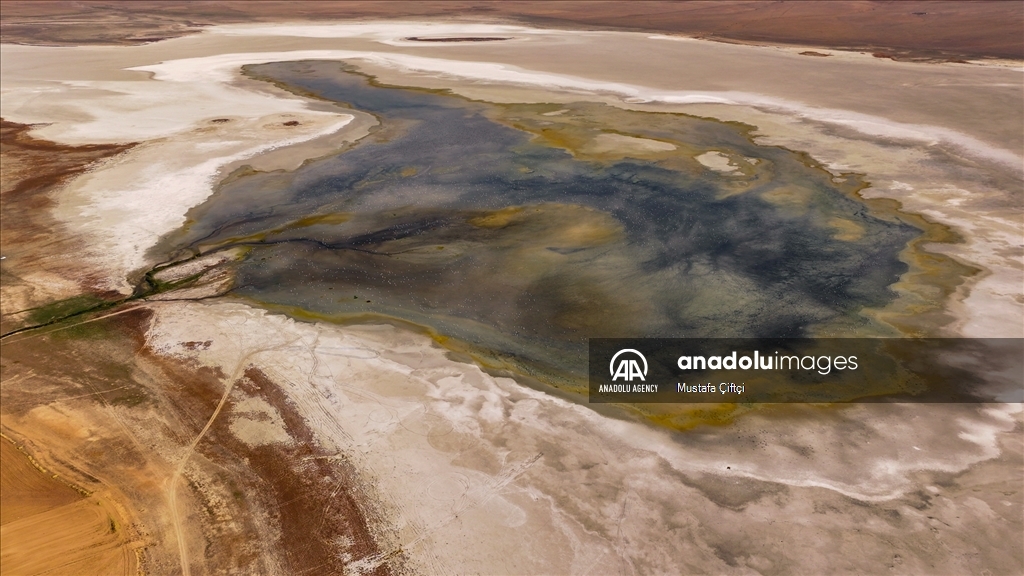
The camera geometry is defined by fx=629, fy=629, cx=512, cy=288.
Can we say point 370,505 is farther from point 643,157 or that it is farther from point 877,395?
point 643,157

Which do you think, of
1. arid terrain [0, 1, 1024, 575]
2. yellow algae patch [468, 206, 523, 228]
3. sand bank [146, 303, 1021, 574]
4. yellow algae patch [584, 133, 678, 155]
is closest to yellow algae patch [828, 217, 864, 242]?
arid terrain [0, 1, 1024, 575]

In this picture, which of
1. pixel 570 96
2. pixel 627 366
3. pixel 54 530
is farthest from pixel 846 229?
pixel 54 530

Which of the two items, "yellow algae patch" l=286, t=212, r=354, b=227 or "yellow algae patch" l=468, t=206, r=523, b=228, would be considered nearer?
"yellow algae patch" l=468, t=206, r=523, b=228

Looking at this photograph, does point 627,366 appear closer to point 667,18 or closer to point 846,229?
point 846,229

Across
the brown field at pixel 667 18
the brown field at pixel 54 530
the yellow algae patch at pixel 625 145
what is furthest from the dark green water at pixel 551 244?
the brown field at pixel 667 18

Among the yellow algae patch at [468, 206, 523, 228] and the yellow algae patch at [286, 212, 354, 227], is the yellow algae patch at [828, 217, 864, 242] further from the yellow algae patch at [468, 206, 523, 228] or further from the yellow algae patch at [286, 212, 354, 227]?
the yellow algae patch at [286, 212, 354, 227]

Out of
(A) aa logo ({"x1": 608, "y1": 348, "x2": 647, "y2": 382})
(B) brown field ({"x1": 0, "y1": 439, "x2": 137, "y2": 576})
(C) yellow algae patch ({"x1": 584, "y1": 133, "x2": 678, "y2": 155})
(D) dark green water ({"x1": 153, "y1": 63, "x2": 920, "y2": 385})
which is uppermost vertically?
(C) yellow algae patch ({"x1": 584, "y1": 133, "x2": 678, "y2": 155})

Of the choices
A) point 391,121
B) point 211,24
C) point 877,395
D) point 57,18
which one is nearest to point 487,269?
point 877,395

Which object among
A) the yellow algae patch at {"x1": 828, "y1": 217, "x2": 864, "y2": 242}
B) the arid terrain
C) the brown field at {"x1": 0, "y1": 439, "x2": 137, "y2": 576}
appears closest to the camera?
the brown field at {"x1": 0, "y1": 439, "x2": 137, "y2": 576}
